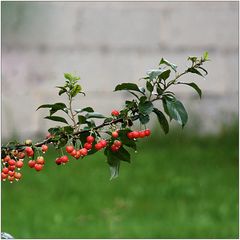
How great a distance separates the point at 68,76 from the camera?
5.41ft

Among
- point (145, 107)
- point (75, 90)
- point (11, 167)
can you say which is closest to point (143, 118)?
point (145, 107)

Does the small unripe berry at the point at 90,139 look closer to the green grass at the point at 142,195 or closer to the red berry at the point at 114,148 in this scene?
the red berry at the point at 114,148

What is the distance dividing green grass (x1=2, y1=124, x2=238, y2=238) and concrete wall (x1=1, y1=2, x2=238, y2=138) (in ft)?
1.34

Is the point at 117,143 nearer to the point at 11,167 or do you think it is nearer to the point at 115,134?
the point at 115,134

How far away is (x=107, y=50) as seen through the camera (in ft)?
18.2

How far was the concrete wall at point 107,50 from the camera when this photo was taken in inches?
216

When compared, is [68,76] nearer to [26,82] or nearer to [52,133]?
[52,133]

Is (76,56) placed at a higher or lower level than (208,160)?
higher

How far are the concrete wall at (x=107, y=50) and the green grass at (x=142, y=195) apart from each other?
0.41 metres

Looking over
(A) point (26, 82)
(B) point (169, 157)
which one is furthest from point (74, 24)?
(B) point (169, 157)

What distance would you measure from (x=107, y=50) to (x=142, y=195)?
1.51 meters

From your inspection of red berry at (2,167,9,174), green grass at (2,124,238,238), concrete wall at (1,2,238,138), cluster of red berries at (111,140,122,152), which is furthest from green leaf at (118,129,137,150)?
concrete wall at (1,2,238,138)

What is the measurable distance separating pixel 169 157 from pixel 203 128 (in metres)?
0.54

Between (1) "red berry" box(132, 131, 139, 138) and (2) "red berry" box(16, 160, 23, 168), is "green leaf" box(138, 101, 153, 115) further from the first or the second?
(2) "red berry" box(16, 160, 23, 168)
